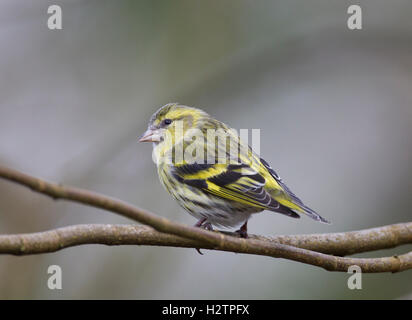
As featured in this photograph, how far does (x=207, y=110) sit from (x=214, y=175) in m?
2.96

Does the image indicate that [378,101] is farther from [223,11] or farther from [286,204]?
[286,204]

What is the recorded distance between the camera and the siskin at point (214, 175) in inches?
147

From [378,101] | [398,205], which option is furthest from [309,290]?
[378,101]

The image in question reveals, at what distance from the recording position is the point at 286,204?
369 cm

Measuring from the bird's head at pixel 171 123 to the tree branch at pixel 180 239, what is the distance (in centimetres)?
151

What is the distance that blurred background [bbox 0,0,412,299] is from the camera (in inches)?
221

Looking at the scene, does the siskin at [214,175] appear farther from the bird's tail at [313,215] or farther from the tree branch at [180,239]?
the tree branch at [180,239]

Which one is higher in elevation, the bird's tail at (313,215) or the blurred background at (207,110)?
the blurred background at (207,110)

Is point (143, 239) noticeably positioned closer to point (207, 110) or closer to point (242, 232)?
point (242, 232)

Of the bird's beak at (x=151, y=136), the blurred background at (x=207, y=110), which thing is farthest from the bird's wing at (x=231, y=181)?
the blurred background at (x=207, y=110)

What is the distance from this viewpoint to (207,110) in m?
6.79

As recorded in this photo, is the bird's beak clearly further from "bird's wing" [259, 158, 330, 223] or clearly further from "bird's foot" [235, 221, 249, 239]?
"bird's foot" [235, 221, 249, 239]

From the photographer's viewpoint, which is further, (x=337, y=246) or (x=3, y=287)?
(x=3, y=287)

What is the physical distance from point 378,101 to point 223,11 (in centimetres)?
246
